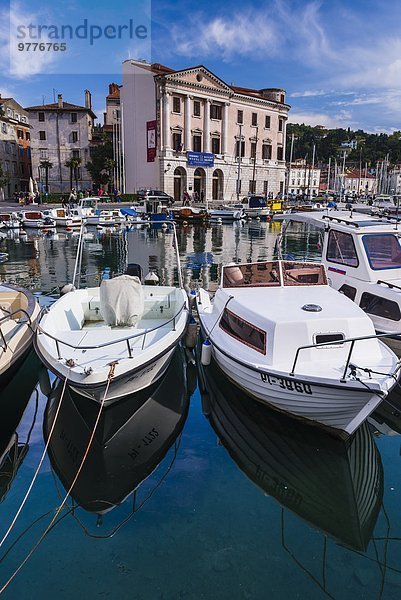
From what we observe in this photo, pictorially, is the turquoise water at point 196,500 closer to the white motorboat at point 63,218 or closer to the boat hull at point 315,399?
the boat hull at point 315,399

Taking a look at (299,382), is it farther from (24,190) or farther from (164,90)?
(24,190)

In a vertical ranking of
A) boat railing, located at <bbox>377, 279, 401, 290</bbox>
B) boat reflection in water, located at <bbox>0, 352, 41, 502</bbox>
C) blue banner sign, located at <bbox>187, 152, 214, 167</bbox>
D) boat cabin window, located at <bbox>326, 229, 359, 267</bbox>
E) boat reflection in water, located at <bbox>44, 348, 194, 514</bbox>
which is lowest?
boat reflection in water, located at <bbox>0, 352, 41, 502</bbox>

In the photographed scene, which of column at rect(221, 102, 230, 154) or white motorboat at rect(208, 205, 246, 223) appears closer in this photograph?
white motorboat at rect(208, 205, 246, 223)

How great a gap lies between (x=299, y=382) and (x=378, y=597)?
3.12 m

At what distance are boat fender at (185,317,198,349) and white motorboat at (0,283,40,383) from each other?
389cm

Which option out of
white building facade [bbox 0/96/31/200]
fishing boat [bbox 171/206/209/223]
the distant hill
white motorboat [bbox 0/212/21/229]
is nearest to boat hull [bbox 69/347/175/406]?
white motorboat [bbox 0/212/21/229]

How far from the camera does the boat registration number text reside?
295 inches

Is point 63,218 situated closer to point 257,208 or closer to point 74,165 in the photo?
point 74,165

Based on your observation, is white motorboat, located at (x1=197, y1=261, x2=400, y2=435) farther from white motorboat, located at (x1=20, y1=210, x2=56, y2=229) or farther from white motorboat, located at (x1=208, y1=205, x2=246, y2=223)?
white motorboat, located at (x1=208, y1=205, x2=246, y2=223)

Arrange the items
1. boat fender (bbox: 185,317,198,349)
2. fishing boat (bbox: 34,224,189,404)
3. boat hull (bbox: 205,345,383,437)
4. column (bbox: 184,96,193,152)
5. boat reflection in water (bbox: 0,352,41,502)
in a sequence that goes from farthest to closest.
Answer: column (bbox: 184,96,193,152)
boat fender (bbox: 185,317,198,349)
fishing boat (bbox: 34,224,189,404)
boat reflection in water (bbox: 0,352,41,502)
boat hull (bbox: 205,345,383,437)

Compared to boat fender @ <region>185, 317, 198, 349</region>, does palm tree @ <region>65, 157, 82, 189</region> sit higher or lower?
higher

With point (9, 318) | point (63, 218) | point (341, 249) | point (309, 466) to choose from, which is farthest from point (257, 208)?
point (309, 466)

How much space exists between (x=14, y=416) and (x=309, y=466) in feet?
19.5

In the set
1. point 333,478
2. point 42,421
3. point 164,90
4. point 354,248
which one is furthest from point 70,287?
point 164,90
